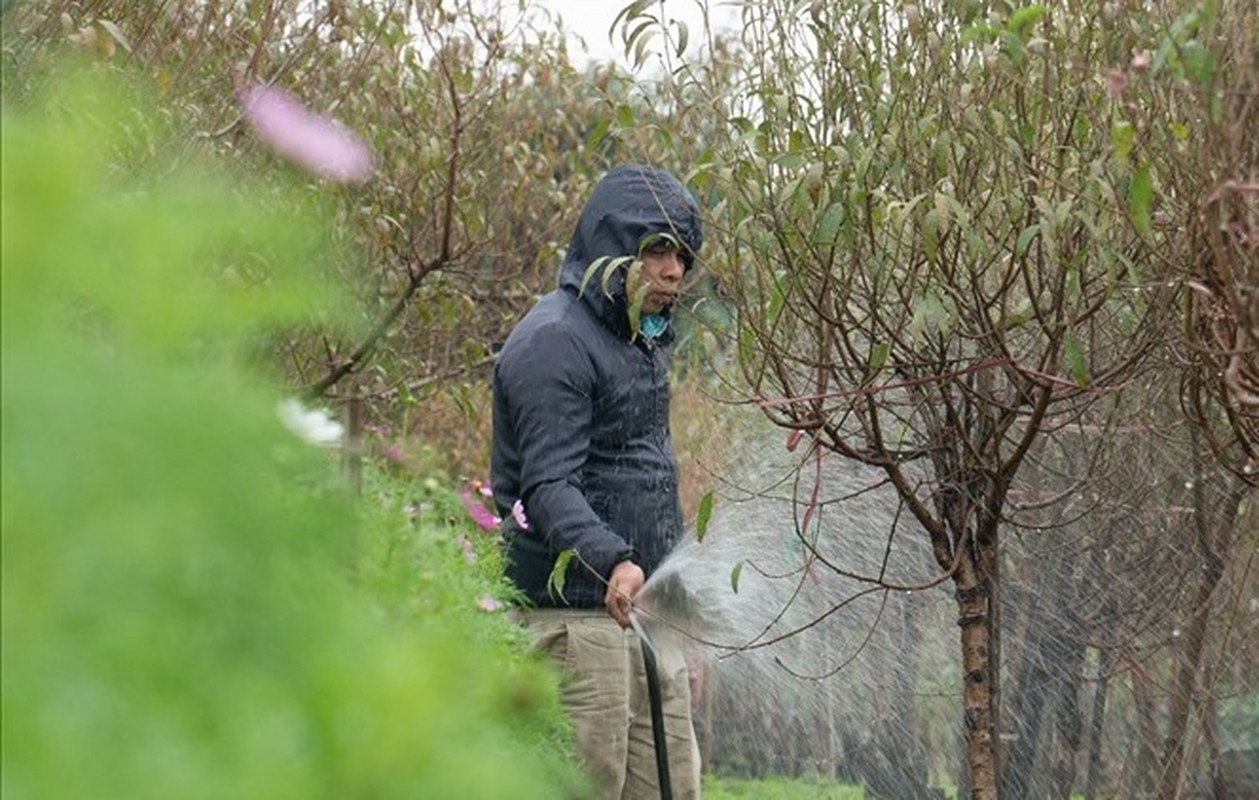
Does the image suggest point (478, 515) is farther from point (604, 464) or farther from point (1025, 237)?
point (1025, 237)

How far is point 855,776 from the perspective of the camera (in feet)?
27.9

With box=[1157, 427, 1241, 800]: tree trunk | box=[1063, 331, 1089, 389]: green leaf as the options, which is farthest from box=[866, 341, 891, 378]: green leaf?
box=[1157, 427, 1241, 800]: tree trunk

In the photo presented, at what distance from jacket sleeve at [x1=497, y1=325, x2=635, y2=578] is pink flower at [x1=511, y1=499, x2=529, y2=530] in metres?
0.02

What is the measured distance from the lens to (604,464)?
18.2 ft

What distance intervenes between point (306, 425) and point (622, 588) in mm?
3462

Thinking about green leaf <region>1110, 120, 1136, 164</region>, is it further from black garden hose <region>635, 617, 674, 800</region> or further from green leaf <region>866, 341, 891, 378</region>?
black garden hose <region>635, 617, 674, 800</region>

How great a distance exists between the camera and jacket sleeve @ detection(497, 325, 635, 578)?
5.19 metres

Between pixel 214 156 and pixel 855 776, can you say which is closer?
pixel 214 156

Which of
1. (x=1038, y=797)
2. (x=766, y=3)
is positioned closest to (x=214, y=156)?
(x=766, y=3)

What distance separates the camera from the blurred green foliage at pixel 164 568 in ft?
3.40

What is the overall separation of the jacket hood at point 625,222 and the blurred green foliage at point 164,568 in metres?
4.25

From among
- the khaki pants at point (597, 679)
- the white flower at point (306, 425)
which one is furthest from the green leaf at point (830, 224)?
the white flower at point (306, 425)

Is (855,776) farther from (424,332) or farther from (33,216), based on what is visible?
(33,216)

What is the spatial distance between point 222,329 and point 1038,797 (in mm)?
6396
